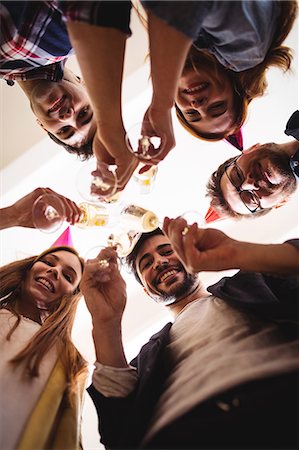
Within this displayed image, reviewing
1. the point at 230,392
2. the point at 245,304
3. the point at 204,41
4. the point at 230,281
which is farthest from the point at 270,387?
the point at 204,41

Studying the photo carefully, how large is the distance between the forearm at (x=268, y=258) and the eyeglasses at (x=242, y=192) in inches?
17.4

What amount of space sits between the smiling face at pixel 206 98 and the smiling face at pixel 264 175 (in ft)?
0.53

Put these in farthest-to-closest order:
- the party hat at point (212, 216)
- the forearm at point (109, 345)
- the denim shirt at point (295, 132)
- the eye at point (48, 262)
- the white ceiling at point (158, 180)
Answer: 1. the white ceiling at point (158, 180)
2. the party hat at point (212, 216)
3. the eye at point (48, 262)
4. the denim shirt at point (295, 132)
5. the forearm at point (109, 345)

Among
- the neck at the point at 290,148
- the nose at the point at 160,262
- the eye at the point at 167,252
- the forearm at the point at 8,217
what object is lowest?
the nose at the point at 160,262

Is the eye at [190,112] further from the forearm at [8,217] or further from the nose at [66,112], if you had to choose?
the forearm at [8,217]

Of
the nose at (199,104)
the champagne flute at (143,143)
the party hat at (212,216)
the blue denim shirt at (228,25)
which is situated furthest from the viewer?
the party hat at (212,216)

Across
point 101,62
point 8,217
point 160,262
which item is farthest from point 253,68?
point 8,217

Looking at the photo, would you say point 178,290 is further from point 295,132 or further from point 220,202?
point 295,132

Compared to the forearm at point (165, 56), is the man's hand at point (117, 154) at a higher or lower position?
lower

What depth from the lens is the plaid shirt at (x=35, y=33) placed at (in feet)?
2.33

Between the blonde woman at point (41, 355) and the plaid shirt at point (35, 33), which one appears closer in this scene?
the plaid shirt at point (35, 33)

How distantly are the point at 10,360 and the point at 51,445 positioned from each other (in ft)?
0.64

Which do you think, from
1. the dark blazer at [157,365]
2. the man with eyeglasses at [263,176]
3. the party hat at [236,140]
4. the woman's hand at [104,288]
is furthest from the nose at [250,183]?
the woman's hand at [104,288]

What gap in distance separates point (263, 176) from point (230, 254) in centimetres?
47
